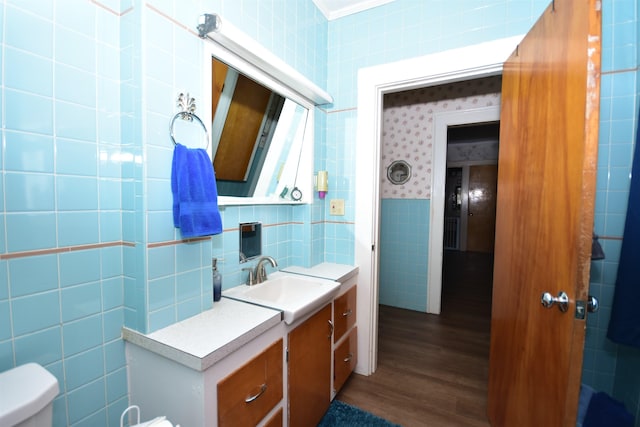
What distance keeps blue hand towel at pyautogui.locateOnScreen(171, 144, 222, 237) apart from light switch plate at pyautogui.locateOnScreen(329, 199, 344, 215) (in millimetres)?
1068

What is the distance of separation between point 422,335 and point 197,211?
2.42 metres

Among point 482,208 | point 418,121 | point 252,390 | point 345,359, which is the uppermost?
point 418,121

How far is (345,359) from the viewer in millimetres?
1815

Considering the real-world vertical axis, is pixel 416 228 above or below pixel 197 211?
below

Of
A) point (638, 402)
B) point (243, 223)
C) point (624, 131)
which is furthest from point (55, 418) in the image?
point (624, 131)

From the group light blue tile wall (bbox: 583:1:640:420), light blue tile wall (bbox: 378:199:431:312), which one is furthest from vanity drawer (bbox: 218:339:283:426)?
light blue tile wall (bbox: 378:199:431:312)

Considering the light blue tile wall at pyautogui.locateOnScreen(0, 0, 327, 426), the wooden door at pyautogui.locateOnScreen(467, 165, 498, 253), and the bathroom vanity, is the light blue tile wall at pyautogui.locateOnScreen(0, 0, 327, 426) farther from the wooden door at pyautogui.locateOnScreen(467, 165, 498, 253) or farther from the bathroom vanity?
the wooden door at pyautogui.locateOnScreen(467, 165, 498, 253)

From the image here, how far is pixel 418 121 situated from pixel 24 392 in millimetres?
3362

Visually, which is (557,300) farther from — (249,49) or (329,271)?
(249,49)

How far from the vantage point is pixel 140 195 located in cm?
98

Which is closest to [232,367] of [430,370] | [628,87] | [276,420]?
[276,420]

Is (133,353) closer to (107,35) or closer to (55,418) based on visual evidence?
(55,418)

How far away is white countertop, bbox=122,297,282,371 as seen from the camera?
88 centimetres

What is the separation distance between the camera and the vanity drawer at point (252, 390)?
941 millimetres
